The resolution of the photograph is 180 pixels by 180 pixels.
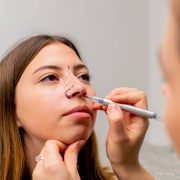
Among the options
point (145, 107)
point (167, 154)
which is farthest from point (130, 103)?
point (167, 154)

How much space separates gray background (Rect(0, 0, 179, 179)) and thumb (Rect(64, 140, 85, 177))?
719 millimetres

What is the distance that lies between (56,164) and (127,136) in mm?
199

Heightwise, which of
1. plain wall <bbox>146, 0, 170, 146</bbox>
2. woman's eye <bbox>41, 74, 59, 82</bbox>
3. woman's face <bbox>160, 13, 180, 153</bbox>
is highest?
woman's face <bbox>160, 13, 180, 153</bbox>

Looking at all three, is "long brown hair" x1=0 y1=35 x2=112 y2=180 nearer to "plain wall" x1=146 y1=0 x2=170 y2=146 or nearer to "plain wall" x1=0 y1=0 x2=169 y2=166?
"plain wall" x1=0 y1=0 x2=169 y2=166

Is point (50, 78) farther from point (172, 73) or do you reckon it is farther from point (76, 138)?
point (172, 73)

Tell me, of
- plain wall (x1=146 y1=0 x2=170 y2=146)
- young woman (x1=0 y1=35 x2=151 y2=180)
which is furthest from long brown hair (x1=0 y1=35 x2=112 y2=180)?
plain wall (x1=146 y1=0 x2=170 y2=146)

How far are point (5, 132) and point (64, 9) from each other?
90 cm

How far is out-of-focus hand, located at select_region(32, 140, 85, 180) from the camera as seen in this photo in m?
0.72

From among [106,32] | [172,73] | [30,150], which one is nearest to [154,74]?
[106,32]

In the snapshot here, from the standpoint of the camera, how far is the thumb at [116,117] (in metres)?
0.79

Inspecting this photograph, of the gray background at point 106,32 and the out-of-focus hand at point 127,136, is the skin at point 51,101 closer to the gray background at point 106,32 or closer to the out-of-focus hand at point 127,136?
the out-of-focus hand at point 127,136

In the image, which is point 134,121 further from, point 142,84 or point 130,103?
point 142,84

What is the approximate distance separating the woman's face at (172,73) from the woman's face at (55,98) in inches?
16.6

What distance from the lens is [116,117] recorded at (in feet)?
2.57
